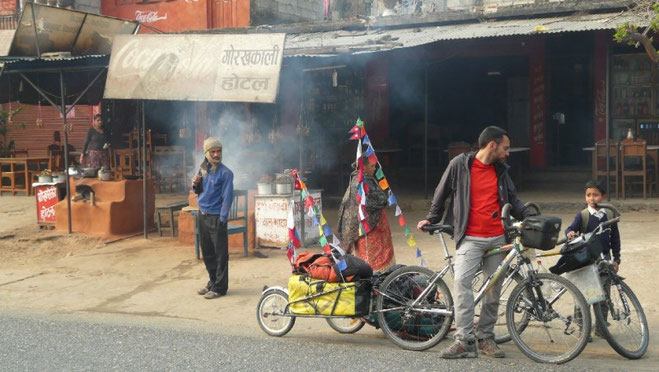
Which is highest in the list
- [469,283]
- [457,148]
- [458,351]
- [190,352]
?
[457,148]

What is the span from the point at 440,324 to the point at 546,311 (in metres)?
0.87

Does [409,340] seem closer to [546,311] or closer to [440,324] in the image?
[440,324]

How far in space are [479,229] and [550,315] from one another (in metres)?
0.81

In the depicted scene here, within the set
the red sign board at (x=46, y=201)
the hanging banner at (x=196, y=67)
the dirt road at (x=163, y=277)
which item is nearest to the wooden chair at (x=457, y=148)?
the dirt road at (x=163, y=277)

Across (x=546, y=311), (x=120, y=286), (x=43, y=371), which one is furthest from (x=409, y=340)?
(x=120, y=286)

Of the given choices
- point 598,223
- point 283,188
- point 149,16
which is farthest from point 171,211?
point 149,16

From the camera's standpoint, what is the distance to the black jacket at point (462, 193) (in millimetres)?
5691

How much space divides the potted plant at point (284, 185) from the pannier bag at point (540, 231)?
5.57 metres

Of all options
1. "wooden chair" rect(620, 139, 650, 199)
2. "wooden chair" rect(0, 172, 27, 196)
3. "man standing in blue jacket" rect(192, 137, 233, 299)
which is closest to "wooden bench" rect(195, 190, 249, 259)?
"man standing in blue jacket" rect(192, 137, 233, 299)

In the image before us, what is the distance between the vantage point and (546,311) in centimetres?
552

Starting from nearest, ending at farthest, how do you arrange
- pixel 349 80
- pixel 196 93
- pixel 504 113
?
pixel 196 93
pixel 349 80
pixel 504 113

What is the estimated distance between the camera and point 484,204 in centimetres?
568

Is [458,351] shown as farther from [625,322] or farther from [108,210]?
[108,210]

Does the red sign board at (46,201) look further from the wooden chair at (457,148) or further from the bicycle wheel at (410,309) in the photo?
the bicycle wheel at (410,309)
